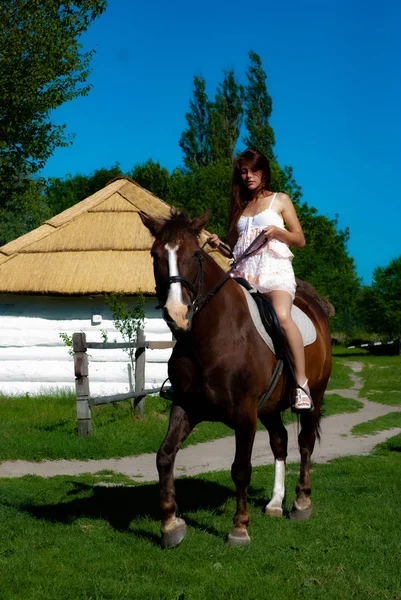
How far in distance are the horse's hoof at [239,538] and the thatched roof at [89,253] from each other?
37.6 feet

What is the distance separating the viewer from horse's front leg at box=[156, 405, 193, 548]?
568 cm

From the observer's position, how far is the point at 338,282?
48719 mm

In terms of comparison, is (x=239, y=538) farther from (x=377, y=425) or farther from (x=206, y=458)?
(x=377, y=425)

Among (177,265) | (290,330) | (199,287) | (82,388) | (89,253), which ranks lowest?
(82,388)

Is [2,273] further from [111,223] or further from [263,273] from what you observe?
[263,273]

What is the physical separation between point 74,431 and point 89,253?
6896mm

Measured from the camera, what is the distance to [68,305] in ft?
59.1

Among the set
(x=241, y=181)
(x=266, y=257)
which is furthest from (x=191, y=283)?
(x=241, y=181)

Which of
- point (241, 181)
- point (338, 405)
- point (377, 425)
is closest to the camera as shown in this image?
point (241, 181)

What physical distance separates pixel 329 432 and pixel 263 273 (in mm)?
8422

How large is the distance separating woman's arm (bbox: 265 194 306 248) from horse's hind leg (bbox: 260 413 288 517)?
179 centimetres

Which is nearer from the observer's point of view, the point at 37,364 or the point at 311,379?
the point at 311,379

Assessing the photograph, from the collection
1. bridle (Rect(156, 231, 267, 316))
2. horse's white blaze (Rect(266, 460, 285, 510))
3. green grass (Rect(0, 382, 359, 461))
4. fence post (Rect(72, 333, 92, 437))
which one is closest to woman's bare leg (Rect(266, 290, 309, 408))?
bridle (Rect(156, 231, 267, 316))

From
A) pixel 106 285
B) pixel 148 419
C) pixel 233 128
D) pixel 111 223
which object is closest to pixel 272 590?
pixel 148 419
